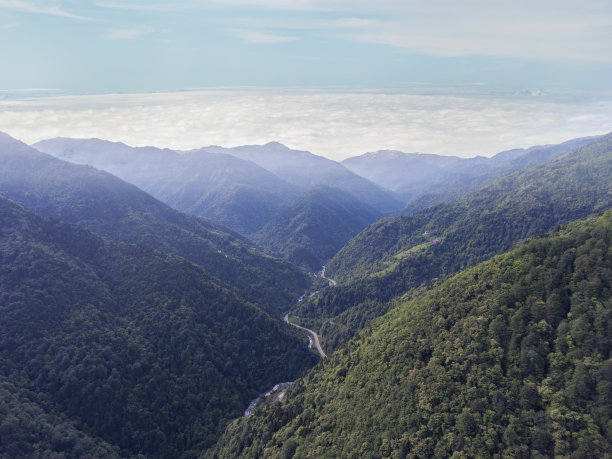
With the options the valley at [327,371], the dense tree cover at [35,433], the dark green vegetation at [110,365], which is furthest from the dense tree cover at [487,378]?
the dense tree cover at [35,433]

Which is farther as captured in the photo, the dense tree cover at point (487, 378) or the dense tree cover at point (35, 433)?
the dense tree cover at point (35, 433)

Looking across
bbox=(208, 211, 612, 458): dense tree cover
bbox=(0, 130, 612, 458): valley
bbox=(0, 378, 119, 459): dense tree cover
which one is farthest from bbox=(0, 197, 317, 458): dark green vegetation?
bbox=(208, 211, 612, 458): dense tree cover

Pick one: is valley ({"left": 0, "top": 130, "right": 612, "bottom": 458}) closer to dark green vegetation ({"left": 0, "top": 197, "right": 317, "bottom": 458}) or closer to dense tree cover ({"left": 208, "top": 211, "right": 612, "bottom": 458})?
dense tree cover ({"left": 208, "top": 211, "right": 612, "bottom": 458})

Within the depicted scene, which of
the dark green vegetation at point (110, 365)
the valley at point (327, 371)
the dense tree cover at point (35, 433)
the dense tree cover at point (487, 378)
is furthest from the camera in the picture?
the dark green vegetation at point (110, 365)

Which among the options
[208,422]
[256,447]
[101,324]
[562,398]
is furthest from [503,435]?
[101,324]

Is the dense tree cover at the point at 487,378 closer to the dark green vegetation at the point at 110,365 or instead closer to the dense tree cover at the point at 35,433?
the dark green vegetation at the point at 110,365
